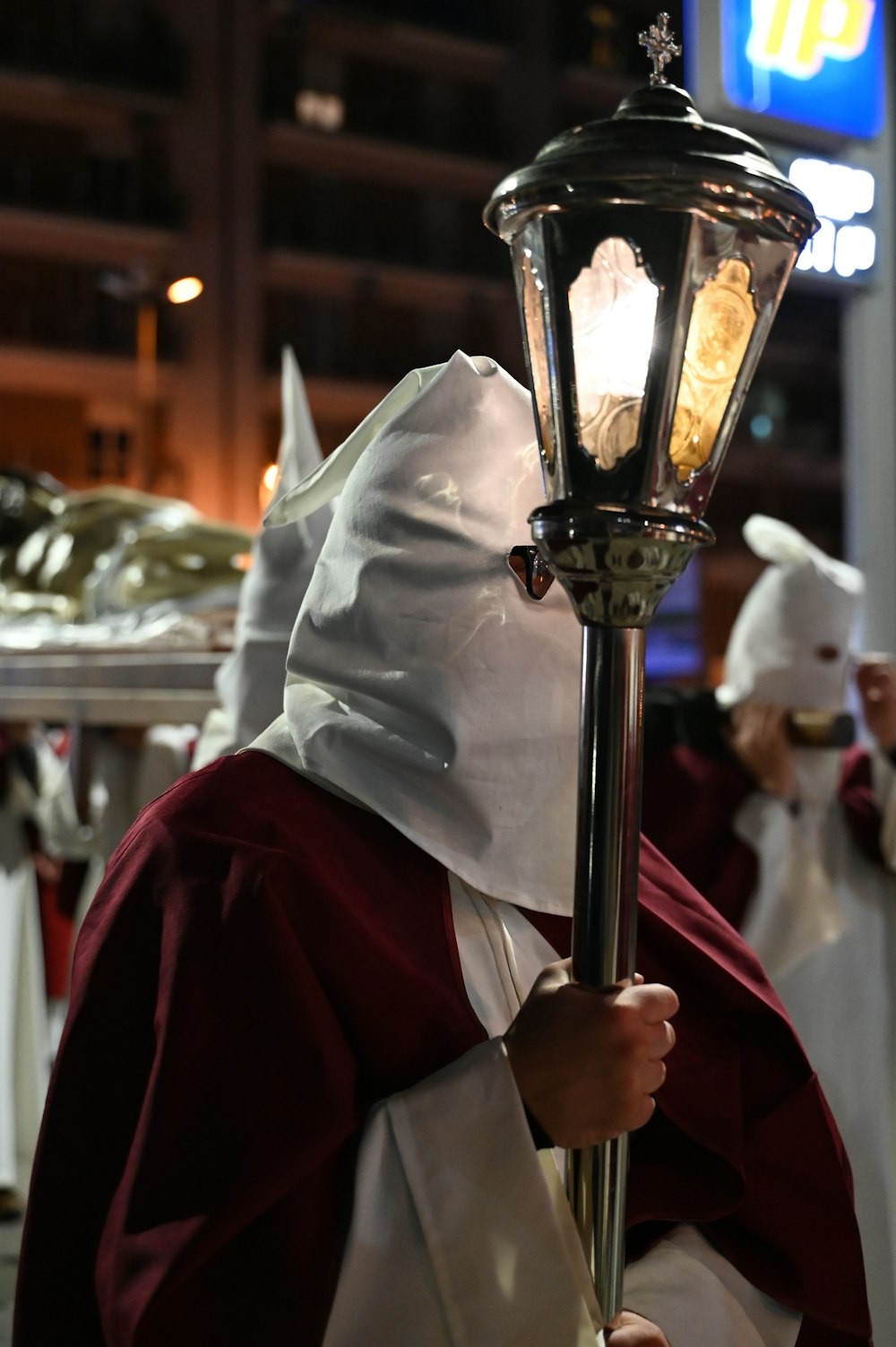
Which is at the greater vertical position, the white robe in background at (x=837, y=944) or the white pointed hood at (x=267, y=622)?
the white pointed hood at (x=267, y=622)

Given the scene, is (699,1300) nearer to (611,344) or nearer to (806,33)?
(611,344)

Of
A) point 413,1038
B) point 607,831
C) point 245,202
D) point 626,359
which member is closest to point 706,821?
point 413,1038

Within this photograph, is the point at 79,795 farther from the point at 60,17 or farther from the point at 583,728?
the point at 60,17

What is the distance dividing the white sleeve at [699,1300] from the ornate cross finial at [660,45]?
3.08 ft

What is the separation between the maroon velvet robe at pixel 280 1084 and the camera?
0.98m

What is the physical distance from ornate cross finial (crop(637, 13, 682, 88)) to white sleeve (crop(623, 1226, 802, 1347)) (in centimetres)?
94

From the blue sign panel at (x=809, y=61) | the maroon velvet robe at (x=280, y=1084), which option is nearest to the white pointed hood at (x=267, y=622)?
the maroon velvet robe at (x=280, y=1084)

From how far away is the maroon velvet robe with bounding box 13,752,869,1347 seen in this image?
38.8 inches

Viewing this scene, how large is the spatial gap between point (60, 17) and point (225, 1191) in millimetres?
19418

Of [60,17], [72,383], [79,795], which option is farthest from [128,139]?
[79,795]

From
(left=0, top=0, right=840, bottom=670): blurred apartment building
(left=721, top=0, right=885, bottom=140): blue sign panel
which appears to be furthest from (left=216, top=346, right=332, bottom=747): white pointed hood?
(left=0, top=0, right=840, bottom=670): blurred apartment building

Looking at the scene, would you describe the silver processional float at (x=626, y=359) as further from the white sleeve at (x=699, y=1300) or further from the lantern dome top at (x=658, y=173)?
the white sleeve at (x=699, y=1300)

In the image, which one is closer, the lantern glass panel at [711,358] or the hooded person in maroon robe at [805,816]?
the lantern glass panel at [711,358]

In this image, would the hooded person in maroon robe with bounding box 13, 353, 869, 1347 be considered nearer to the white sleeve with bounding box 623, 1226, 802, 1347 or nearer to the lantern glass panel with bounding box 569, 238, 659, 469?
the white sleeve with bounding box 623, 1226, 802, 1347
